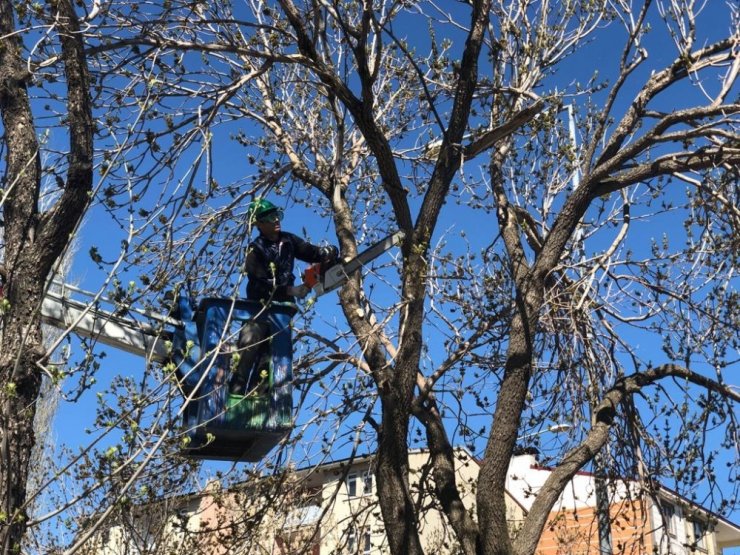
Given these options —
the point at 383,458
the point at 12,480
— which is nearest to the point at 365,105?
the point at 383,458

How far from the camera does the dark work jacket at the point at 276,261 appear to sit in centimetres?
768

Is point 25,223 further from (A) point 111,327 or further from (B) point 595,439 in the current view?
(B) point 595,439

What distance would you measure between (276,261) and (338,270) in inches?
19.3

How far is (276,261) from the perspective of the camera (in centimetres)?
781

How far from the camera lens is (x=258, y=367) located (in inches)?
285

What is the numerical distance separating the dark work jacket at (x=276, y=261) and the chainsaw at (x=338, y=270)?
6.1 inches

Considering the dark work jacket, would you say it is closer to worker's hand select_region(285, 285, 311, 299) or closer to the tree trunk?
worker's hand select_region(285, 285, 311, 299)

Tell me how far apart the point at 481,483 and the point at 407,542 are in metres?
→ 0.76

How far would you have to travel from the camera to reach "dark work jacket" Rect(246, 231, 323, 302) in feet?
25.2

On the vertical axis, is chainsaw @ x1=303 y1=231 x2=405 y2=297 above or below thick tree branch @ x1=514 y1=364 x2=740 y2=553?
above

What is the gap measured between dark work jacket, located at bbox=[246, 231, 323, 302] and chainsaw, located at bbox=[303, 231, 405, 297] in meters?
0.15

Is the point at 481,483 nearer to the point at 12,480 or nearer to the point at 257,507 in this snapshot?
the point at 257,507

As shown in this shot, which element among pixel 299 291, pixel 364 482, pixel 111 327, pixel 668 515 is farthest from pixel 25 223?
pixel 668 515

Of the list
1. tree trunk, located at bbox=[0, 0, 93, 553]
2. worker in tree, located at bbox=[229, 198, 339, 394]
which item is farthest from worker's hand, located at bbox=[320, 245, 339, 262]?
tree trunk, located at bbox=[0, 0, 93, 553]
